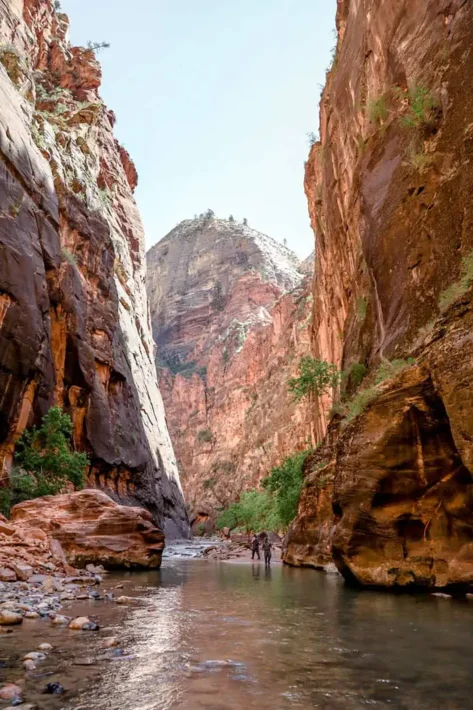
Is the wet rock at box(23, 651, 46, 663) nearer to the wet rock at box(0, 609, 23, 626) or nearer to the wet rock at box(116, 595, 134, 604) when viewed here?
the wet rock at box(0, 609, 23, 626)

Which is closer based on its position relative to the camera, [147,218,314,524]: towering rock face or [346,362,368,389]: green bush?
[346,362,368,389]: green bush

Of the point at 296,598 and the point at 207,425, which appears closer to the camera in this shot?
the point at 296,598

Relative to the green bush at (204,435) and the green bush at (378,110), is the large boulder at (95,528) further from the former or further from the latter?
the green bush at (204,435)

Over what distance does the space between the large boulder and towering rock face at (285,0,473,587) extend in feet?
21.9

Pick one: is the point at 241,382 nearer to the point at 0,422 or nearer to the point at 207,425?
the point at 207,425

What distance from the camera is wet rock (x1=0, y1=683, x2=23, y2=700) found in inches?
141

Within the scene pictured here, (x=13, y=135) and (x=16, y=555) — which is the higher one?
(x=13, y=135)

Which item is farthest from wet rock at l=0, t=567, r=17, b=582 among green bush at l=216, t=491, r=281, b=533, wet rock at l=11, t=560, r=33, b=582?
green bush at l=216, t=491, r=281, b=533

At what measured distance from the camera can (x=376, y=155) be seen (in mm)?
15898


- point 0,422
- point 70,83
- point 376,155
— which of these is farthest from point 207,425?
point 376,155

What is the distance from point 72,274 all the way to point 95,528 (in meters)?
20.4

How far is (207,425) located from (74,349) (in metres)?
63.3

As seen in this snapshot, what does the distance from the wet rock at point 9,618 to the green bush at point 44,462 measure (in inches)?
668

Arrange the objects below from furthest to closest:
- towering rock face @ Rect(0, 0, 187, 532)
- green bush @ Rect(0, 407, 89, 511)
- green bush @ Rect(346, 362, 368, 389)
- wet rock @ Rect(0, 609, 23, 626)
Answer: towering rock face @ Rect(0, 0, 187, 532) → green bush @ Rect(0, 407, 89, 511) → green bush @ Rect(346, 362, 368, 389) → wet rock @ Rect(0, 609, 23, 626)
